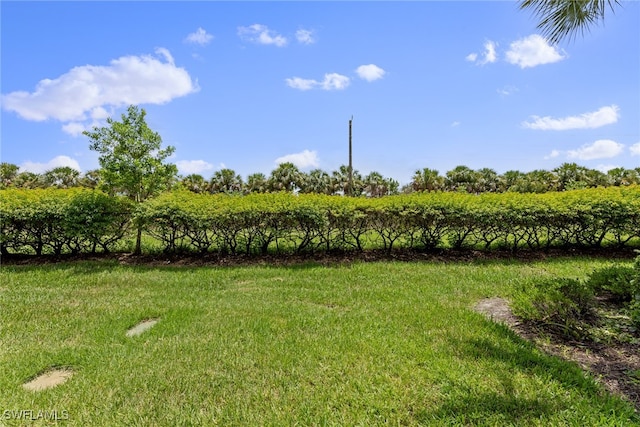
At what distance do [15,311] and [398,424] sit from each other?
4523mm

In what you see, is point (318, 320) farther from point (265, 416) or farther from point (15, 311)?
point (15, 311)

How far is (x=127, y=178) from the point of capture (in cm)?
705

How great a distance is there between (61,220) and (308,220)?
4580 mm

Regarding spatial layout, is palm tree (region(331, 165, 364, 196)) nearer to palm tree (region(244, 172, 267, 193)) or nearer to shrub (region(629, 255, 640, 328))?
palm tree (region(244, 172, 267, 193))

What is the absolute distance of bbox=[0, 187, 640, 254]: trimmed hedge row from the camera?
6738 millimetres

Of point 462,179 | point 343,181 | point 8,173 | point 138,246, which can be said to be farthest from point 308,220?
point 8,173

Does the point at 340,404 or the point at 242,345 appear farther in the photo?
the point at 242,345

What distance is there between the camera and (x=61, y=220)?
21.9ft

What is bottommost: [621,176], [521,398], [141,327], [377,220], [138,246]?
[521,398]

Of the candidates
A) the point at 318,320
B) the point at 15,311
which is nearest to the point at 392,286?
the point at 318,320

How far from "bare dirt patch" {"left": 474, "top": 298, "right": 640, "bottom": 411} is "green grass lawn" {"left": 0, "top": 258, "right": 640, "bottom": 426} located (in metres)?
0.20

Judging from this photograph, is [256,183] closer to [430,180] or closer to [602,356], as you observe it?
[430,180]

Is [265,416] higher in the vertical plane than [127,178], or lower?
lower

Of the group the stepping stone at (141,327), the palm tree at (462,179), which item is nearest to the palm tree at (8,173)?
the stepping stone at (141,327)
